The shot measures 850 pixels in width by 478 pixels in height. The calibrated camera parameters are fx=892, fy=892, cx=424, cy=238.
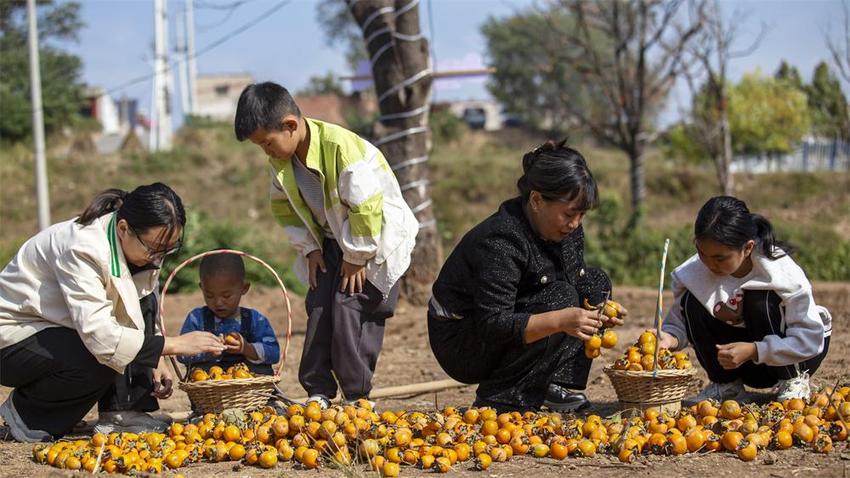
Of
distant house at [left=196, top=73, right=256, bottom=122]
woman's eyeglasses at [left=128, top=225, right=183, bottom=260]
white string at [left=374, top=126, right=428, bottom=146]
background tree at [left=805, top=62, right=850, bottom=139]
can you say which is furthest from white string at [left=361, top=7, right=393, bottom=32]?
distant house at [left=196, top=73, right=256, bottom=122]

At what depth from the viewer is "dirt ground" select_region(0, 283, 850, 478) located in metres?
3.04

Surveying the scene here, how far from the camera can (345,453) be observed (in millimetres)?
3113

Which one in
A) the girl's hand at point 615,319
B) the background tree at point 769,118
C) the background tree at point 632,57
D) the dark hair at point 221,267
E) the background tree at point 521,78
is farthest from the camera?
the background tree at point 521,78

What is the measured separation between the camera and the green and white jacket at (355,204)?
378 centimetres

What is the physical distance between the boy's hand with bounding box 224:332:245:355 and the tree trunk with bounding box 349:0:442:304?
13.3ft

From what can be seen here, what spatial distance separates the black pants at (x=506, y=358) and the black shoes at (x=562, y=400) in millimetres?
157

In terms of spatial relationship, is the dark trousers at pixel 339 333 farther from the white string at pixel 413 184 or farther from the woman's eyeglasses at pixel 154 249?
the white string at pixel 413 184

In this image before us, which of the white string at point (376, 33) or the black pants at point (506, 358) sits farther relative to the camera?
the white string at point (376, 33)

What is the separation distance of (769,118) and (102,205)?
78.9 ft

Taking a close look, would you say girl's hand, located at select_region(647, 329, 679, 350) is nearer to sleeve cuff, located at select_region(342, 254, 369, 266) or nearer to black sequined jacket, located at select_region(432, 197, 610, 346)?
black sequined jacket, located at select_region(432, 197, 610, 346)

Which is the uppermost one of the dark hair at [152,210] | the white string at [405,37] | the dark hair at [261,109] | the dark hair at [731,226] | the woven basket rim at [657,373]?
the white string at [405,37]

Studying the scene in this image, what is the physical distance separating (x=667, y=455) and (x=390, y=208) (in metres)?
1.56

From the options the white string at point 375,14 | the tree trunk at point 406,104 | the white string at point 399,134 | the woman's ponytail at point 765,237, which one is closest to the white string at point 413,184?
the tree trunk at point 406,104

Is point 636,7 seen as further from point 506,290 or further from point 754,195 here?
point 506,290
